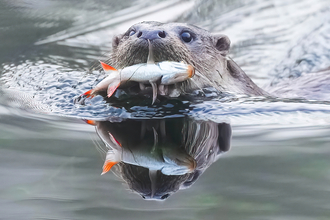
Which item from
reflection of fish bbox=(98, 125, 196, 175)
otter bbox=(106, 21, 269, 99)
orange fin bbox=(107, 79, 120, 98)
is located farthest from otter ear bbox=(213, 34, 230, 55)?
reflection of fish bbox=(98, 125, 196, 175)

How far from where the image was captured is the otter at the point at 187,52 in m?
2.83

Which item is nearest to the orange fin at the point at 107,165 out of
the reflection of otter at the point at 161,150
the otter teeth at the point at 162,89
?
Result: the reflection of otter at the point at 161,150

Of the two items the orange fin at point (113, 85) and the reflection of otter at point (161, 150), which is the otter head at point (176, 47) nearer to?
the orange fin at point (113, 85)

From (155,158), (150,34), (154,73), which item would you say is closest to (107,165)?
(155,158)

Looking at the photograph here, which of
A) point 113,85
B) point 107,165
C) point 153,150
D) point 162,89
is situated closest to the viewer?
point 107,165

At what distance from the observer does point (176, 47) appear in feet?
9.82

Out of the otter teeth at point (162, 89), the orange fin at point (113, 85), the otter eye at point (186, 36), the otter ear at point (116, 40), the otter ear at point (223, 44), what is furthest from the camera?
the otter ear at point (223, 44)

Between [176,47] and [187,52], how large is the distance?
0.22 meters

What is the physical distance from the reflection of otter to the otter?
0.38 meters

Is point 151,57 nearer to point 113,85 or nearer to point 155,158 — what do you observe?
point 113,85

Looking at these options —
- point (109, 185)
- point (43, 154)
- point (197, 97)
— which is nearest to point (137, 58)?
point (197, 97)

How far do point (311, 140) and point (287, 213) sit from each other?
0.86m

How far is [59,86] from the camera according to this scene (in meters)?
3.96

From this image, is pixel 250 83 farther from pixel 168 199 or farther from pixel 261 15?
pixel 261 15
